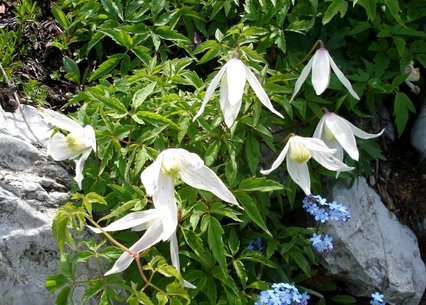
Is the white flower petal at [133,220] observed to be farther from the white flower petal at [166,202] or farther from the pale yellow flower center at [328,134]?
the pale yellow flower center at [328,134]

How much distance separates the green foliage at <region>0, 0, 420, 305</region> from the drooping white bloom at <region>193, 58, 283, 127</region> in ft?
0.54

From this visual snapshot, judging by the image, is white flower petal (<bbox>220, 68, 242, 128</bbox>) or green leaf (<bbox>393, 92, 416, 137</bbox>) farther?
green leaf (<bbox>393, 92, 416, 137</bbox>)

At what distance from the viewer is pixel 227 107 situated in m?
2.32

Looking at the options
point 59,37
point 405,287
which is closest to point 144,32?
point 59,37

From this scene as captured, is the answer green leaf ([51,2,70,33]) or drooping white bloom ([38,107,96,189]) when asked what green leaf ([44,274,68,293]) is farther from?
green leaf ([51,2,70,33])

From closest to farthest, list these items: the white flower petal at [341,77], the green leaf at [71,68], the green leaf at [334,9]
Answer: the white flower petal at [341,77] → the green leaf at [334,9] → the green leaf at [71,68]

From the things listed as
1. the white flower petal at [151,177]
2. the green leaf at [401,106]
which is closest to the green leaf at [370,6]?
the green leaf at [401,106]

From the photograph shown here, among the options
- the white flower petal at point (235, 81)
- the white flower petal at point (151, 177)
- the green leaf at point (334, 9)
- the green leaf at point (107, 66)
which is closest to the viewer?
the white flower petal at point (151, 177)

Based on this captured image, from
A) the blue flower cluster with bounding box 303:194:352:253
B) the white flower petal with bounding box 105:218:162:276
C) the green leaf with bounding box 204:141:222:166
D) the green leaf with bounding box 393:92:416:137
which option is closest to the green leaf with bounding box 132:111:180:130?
the green leaf with bounding box 204:141:222:166

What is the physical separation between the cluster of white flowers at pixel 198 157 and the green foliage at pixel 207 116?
0.28ft

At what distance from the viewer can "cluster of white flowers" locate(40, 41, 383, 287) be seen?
2113mm

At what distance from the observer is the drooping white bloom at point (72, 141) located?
7.65ft

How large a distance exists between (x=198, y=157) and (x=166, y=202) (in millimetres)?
161

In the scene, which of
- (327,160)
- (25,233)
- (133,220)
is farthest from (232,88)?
(25,233)
